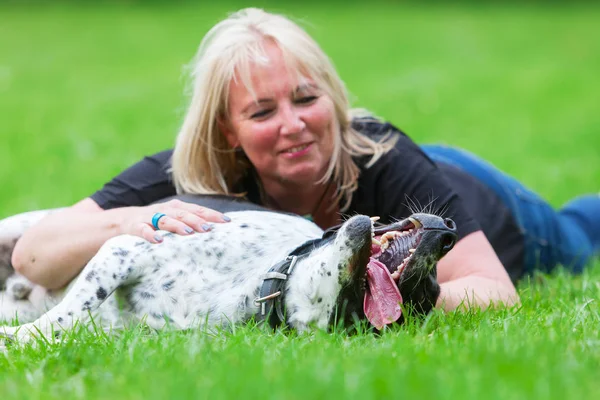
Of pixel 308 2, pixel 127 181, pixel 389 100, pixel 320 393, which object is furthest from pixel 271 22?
pixel 308 2

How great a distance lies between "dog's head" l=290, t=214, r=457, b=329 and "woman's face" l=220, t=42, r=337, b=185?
854 millimetres

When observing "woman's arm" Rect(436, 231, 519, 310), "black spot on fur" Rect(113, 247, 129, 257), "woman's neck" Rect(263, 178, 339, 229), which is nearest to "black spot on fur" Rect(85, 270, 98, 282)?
"black spot on fur" Rect(113, 247, 129, 257)

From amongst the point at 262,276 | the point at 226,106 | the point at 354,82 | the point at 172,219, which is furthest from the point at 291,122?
the point at 354,82

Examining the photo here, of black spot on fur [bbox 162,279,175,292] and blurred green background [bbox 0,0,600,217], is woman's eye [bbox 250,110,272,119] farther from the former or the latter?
black spot on fur [bbox 162,279,175,292]

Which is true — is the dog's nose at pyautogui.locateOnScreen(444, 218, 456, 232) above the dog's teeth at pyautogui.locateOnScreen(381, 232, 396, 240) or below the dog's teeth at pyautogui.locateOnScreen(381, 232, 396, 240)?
above

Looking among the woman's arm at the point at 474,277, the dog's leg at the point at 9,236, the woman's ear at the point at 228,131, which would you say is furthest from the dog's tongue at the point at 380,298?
the dog's leg at the point at 9,236

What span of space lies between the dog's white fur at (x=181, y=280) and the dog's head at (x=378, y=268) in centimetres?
13

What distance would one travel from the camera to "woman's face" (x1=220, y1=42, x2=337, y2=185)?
4469 millimetres

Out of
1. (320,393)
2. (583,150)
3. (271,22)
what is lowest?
(583,150)

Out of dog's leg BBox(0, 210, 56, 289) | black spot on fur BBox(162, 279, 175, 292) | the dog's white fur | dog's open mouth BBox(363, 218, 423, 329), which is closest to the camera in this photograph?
dog's open mouth BBox(363, 218, 423, 329)

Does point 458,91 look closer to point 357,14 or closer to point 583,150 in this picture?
point 583,150

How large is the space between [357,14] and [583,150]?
16.3 m

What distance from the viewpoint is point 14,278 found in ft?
15.8

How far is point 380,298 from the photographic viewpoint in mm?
3592
